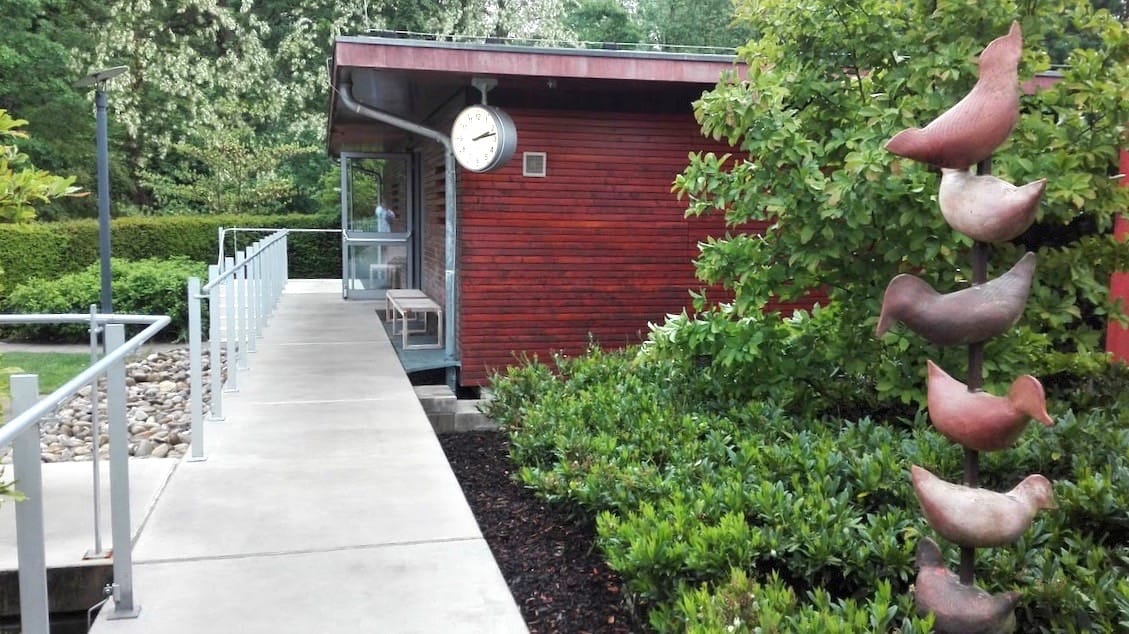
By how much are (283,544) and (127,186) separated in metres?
24.5

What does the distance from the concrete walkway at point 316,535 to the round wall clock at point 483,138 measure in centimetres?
201

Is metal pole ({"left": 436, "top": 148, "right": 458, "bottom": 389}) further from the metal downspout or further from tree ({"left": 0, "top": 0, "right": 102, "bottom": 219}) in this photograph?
tree ({"left": 0, "top": 0, "right": 102, "bottom": 219})

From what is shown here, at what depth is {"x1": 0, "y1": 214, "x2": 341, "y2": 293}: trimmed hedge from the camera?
16.7 m

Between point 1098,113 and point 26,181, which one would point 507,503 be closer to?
point 26,181

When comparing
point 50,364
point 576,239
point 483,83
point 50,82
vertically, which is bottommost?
point 50,364

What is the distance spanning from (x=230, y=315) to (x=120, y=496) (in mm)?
3519

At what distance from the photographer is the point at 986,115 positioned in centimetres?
231

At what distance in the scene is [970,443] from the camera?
234 cm

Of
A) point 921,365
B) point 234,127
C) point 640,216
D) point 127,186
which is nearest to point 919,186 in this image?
point 921,365

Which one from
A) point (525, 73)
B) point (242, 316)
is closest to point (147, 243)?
point (242, 316)

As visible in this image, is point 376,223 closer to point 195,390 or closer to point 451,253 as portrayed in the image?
point 451,253

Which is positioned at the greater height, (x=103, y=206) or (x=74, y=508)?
(x=103, y=206)

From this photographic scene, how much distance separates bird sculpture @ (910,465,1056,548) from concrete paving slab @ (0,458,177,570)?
3016mm

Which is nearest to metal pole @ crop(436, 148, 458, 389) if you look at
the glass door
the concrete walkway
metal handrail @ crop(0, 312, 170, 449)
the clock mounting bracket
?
the clock mounting bracket
